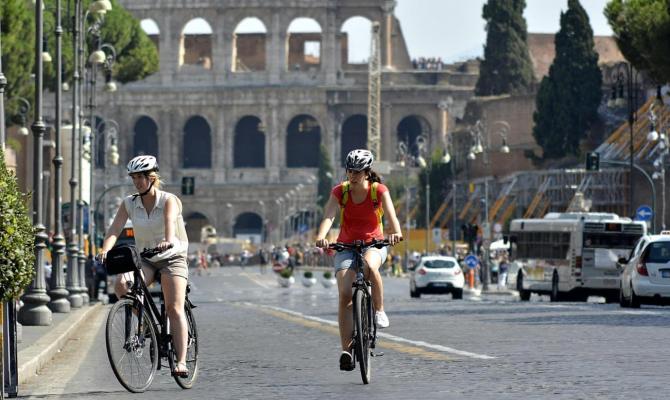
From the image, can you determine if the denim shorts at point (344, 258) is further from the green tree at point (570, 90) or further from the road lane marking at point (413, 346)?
the green tree at point (570, 90)

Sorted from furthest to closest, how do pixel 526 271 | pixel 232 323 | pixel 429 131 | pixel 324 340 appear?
pixel 429 131 < pixel 526 271 < pixel 232 323 < pixel 324 340

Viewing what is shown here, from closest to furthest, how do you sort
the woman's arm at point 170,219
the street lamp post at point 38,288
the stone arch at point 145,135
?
the woman's arm at point 170,219
the street lamp post at point 38,288
the stone arch at point 145,135

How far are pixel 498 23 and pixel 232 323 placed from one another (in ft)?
334

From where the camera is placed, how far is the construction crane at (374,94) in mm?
162000

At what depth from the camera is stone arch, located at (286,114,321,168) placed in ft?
555

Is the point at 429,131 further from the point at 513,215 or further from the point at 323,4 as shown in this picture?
the point at 513,215

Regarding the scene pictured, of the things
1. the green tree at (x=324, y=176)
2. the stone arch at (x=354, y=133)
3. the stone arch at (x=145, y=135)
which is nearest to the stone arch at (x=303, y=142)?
the stone arch at (x=354, y=133)

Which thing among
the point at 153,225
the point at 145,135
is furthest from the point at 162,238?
the point at 145,135

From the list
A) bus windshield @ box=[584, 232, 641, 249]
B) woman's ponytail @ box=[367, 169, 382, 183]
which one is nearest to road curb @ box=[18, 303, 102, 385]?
woman's ponytail @ box=[367, 169, 382, 183]

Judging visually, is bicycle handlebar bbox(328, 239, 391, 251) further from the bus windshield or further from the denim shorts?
the bus windshield

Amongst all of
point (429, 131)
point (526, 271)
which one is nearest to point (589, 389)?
point (526, 271)

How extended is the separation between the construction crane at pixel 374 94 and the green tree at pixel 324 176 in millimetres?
4695

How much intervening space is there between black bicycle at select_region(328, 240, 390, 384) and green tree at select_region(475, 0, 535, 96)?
115997 mm

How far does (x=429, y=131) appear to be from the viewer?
166375 millimetres
